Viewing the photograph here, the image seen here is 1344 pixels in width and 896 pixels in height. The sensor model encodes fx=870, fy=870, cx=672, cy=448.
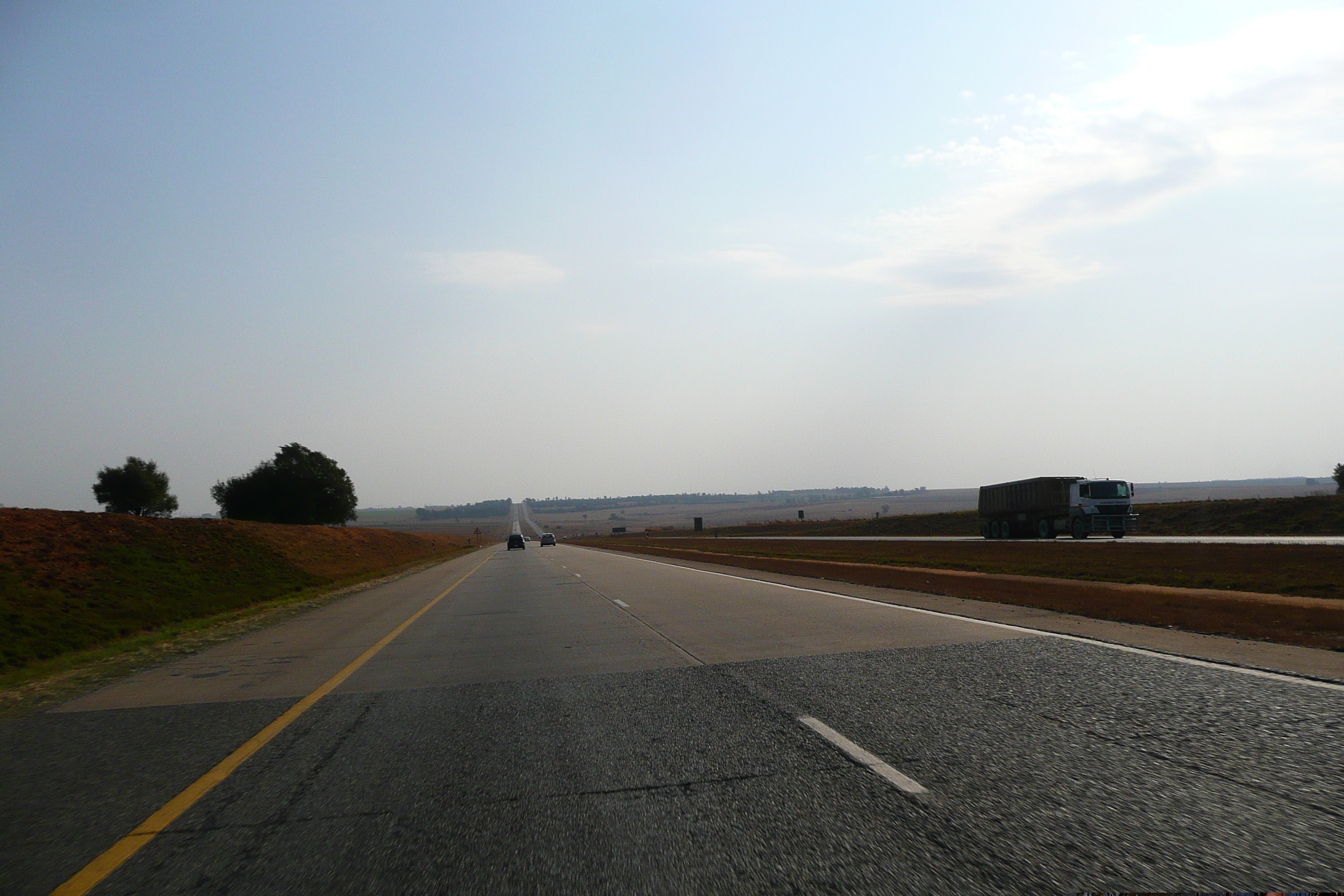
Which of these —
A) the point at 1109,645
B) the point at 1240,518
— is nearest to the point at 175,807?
the point at 1109,645

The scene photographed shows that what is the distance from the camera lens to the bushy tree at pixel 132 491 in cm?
9100

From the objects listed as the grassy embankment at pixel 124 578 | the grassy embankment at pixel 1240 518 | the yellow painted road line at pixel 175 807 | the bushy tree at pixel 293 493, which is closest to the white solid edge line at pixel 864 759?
the yellow painted road line at pixel 175 807

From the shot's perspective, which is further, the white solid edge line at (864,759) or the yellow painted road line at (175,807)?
the white solid edge line at (864,759)

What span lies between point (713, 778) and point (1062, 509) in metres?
48.7

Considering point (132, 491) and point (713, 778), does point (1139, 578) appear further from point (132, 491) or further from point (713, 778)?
point (132, 491)

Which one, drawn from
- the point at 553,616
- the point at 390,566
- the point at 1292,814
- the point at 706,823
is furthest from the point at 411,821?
the point at 390,566

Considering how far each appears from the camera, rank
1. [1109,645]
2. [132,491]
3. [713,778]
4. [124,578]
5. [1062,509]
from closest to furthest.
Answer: [713,778] < [1109,645] < [124,578] < [1062,509] < [132,491]

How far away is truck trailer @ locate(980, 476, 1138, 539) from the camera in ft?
153

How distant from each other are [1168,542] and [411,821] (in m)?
36.9

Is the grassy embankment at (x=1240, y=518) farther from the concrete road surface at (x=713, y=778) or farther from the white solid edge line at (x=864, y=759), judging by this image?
the white solid edge line at (x=864, y=759)

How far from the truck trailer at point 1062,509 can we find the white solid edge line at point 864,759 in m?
44.8

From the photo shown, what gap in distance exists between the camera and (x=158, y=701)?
9.86 meters

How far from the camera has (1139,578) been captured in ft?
72.7

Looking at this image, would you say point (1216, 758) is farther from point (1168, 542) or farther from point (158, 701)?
point (1168, 542)
